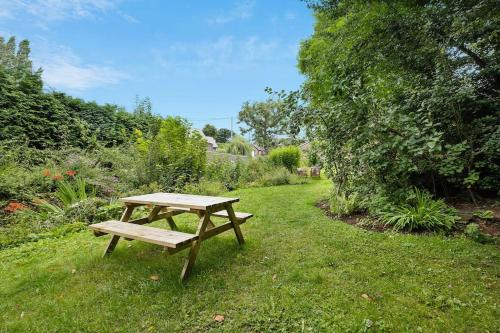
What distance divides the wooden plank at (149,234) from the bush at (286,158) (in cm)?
893

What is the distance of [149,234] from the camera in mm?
2266

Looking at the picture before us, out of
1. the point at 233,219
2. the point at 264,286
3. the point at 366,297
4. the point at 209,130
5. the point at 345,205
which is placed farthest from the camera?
the point at 209,130

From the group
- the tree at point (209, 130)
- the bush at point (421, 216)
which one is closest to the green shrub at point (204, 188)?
the bush at point (421, 216)

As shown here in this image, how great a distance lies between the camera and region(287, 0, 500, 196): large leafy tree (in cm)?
356

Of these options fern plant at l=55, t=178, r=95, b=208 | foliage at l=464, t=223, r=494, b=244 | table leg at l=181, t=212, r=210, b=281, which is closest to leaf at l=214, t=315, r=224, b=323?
table leg at l=181, t=212, r=210, b=281

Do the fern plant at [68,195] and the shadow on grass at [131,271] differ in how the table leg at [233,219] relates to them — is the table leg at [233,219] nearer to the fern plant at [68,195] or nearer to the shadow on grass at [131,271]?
the shadow on grass at [131,271]

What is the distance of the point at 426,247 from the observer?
8.89 ft

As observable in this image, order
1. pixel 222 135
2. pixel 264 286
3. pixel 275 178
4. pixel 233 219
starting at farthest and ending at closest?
pixel 222 135, pixel 275 178, pixel 233 219, pixel 264 286

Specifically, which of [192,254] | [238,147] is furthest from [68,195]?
[238,147]

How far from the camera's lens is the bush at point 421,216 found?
3207 mm

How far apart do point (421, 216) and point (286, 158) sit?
8227 millimetres

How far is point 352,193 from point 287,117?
2068mm

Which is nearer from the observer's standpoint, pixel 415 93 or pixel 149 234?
pixel 149 234

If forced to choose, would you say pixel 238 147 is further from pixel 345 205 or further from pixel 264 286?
pixel 264 286
